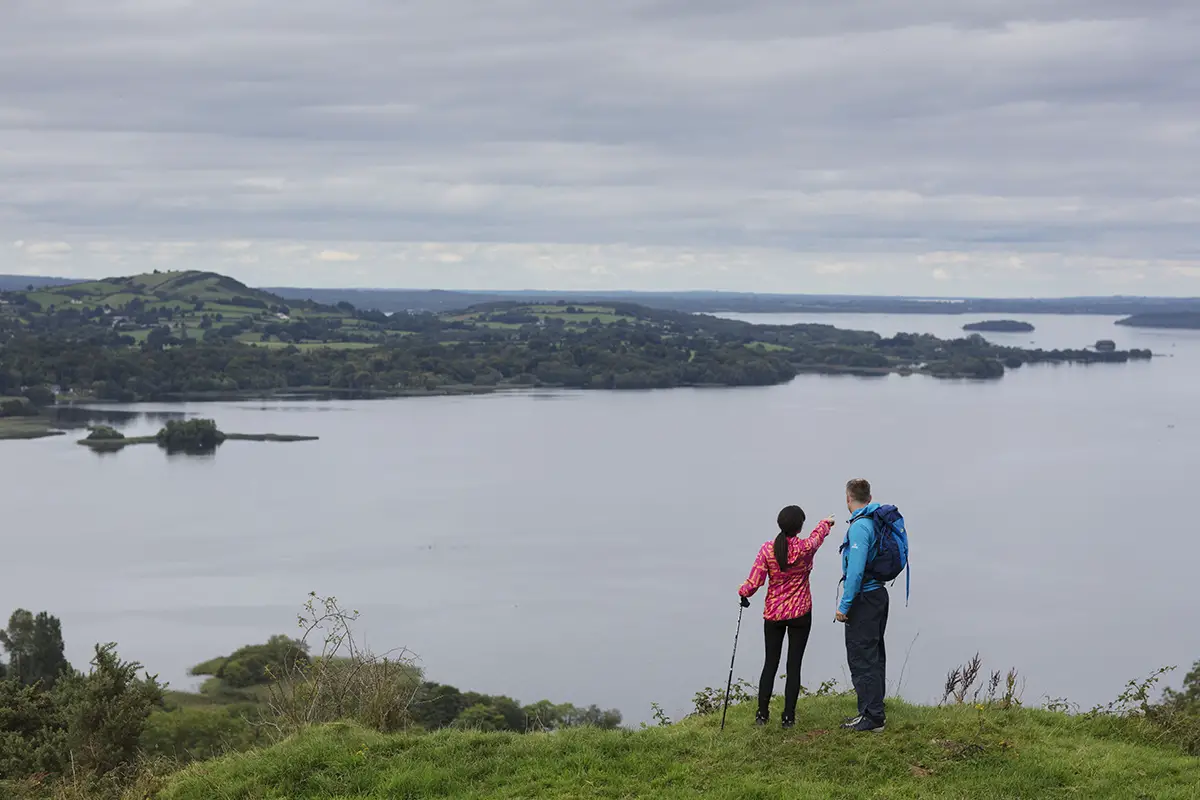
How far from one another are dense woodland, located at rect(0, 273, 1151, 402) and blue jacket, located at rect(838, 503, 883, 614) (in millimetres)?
108485

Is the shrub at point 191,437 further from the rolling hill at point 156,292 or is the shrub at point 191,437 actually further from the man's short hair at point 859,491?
the rolling hill at point 156,292

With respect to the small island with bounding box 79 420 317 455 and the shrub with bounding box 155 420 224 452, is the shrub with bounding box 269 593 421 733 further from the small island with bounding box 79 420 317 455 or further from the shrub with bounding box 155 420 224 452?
the shrub with bounding box 155 420 224 452

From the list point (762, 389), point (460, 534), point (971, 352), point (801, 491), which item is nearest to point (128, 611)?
point (460, 534)

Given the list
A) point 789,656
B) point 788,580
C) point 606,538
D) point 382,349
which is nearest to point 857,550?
point 788,580

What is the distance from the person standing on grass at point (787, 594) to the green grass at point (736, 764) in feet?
1.01

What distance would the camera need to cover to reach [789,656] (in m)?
7.38

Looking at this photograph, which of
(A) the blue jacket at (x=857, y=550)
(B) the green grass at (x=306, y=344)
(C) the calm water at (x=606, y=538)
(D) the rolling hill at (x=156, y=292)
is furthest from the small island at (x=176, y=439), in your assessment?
(D) the rolling hill at (x=156, y=292)

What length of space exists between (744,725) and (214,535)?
5169 centimetres

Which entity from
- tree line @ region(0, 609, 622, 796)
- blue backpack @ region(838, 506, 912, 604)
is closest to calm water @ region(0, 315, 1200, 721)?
tree line @ region(0, 609, 622, 796)

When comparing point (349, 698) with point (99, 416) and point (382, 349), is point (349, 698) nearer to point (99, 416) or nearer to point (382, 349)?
point (99, 416)

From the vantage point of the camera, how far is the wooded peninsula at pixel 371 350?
113500mm

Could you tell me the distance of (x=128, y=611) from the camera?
4191 centimetres

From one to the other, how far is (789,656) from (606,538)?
47.9m

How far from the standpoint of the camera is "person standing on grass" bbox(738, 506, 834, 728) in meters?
7.12
